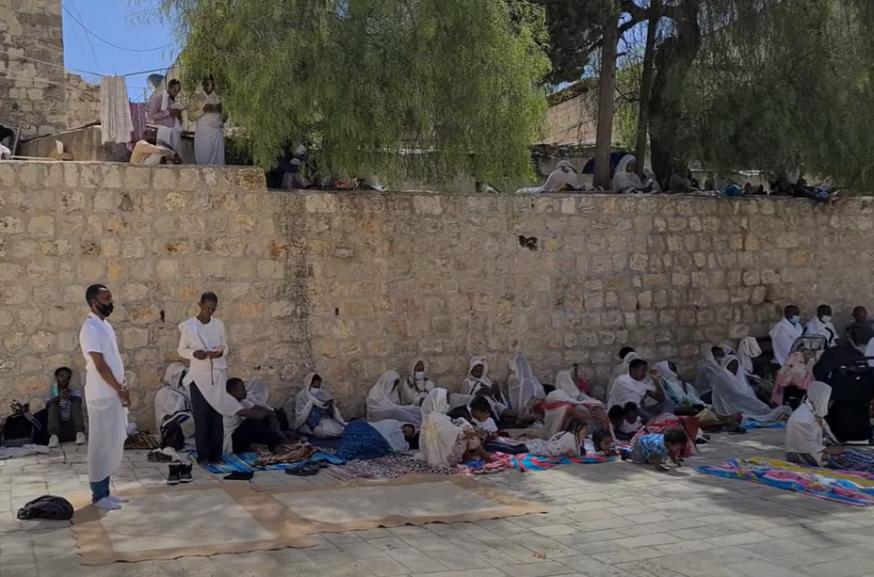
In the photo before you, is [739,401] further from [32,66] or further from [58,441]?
[32,66]

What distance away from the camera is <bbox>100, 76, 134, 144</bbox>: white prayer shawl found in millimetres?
8688

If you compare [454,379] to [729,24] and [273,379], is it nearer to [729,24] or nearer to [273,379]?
[273,379]

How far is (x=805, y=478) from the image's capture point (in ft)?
21.7

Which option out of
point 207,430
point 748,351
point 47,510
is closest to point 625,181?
point 748,351

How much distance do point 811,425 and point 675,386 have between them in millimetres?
2715

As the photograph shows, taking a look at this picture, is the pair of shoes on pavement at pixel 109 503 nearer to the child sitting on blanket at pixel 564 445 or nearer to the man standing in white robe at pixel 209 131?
the child sitting on blanket at pixel 564 445

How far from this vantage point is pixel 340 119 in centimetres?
853

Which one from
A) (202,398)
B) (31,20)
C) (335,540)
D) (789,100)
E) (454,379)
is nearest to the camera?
(335,540)

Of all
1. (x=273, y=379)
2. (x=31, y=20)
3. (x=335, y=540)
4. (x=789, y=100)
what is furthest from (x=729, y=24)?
(x=31, y=20)

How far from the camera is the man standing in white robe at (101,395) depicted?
18.3ft

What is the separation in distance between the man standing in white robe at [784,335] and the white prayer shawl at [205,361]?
24.3 ft

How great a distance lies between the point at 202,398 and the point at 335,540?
242 centimetres

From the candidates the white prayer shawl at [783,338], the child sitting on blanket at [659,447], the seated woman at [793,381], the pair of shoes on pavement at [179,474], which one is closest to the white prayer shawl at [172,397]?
the pair of shoes on pavement at [179,474]

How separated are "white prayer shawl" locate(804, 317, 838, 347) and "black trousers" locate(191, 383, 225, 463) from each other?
25.7 feet
